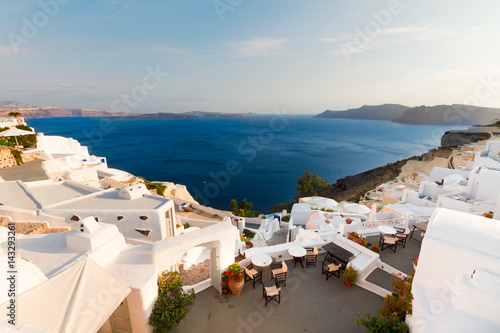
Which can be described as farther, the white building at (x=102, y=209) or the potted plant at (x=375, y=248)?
the white building at (x=102, y=209)

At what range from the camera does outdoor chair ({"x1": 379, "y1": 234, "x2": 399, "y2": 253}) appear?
1095 centimetres

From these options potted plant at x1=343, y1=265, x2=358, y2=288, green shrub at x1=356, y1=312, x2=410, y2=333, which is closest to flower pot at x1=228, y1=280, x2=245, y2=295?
green shrub at x1=356, y1=312, x2=410, y2=333

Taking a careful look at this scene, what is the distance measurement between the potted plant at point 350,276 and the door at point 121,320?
26.5ft

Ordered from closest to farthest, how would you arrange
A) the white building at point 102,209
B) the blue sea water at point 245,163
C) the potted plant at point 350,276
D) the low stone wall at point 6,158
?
the potted plant at point 350,276 → the white building at point 102,209 → the low stone wall at point 6,158 → the blue sea water at point 245,163

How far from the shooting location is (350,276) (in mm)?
8930

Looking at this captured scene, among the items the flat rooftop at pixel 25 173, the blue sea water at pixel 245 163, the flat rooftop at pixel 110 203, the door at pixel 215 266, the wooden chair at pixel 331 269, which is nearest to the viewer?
the door at pixel 215 266

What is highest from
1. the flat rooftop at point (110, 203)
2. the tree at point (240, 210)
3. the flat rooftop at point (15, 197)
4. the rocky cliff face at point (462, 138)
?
the flat rooftop at point (15, 197)

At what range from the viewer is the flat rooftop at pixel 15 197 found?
41.3 feet

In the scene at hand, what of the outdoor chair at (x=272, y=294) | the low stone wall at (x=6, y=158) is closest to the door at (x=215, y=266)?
the outdoor chair at (x=272, y=294)

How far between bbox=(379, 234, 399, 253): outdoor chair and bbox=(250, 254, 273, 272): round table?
20.4 feet

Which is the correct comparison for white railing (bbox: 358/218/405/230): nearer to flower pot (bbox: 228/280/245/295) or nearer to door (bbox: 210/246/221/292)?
flower pot (bbox: 228/280/245/295)

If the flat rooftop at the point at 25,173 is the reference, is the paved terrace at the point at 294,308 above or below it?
below

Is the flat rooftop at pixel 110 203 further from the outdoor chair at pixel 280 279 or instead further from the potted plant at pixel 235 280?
the outdoor chair at pixel 280 279

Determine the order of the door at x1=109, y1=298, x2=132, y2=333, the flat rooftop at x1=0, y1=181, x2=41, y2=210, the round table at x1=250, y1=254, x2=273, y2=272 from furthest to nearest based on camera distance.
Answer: the flat rooftop at x1=0, y1=181, x2=41, y2=210 < the round table at x1=250, y1=254, x2=273, y2=272 < the door at x1=109, y1=298, x2=132, y2=333
